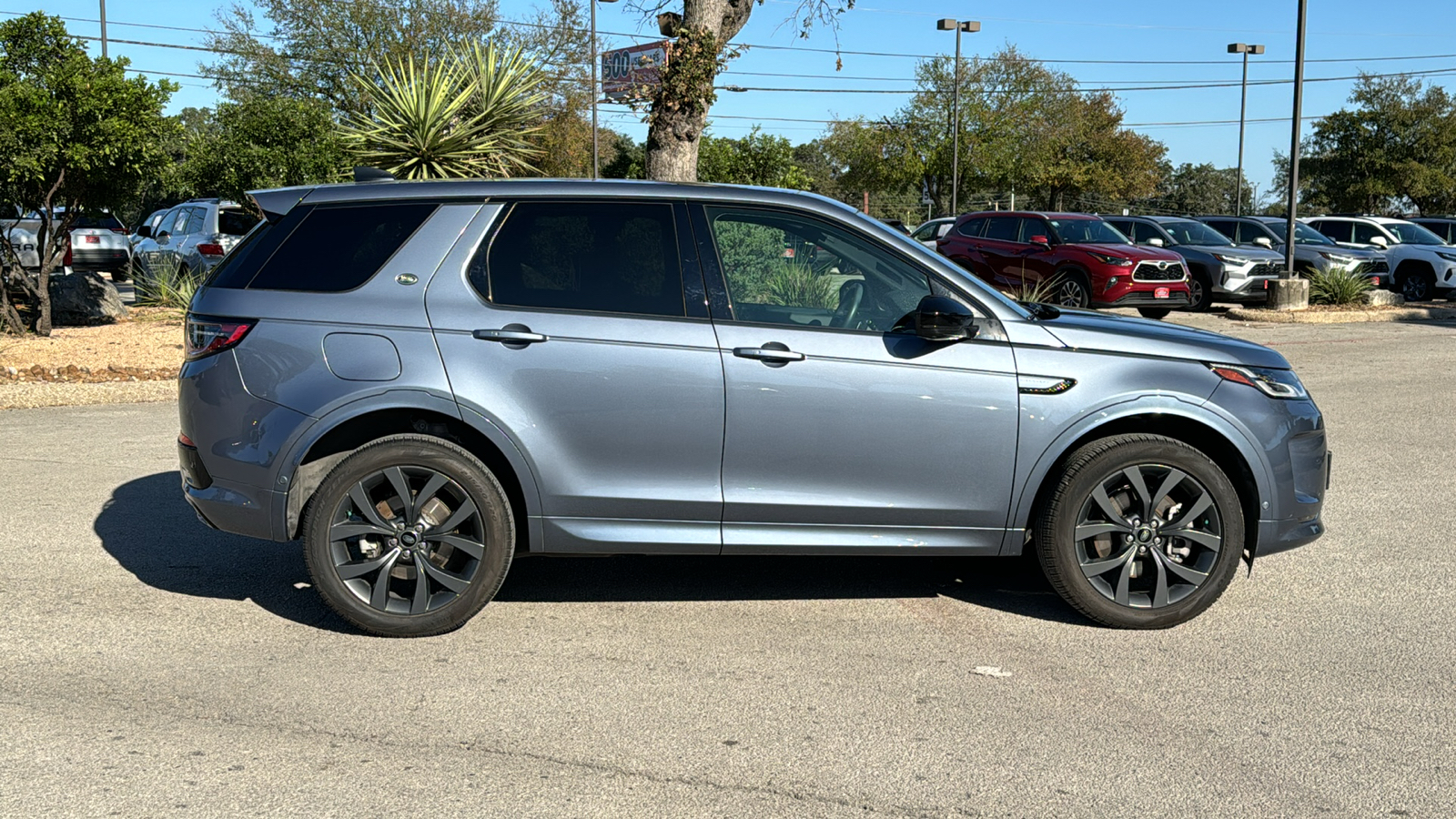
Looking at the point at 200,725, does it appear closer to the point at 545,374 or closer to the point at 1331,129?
the point at 545,374

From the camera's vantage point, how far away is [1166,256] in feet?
61.4

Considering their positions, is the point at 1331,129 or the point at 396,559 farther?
the point at 1331,129

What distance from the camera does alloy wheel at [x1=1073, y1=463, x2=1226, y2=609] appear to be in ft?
16.6

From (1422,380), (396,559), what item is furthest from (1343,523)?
(1422,380)

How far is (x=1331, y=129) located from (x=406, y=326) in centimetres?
5864

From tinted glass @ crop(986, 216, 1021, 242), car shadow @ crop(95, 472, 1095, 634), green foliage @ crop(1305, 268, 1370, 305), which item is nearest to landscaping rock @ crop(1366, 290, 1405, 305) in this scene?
green foliage @ crop(1305, 268, 1370, 305)

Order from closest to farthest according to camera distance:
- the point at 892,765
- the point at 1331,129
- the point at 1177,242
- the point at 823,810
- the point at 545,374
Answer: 1. the point at 823,810
2. the point at 892,765
3. the point at 545,374
4. the point at 1177,242
5. the point at 1331,129

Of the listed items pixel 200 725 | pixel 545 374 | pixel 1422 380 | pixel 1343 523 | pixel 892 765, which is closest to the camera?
pixel 892 765

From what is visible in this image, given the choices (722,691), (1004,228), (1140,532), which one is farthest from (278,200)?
(1004,228)

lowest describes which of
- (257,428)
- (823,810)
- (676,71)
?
(823,810)

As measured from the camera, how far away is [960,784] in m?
3.74

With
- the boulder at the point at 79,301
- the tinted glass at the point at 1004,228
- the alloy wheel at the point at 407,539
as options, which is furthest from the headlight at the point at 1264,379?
the tinted glass at the point at 1004,228

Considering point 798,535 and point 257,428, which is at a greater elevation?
point 257,428

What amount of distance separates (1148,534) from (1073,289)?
46.6 feet
